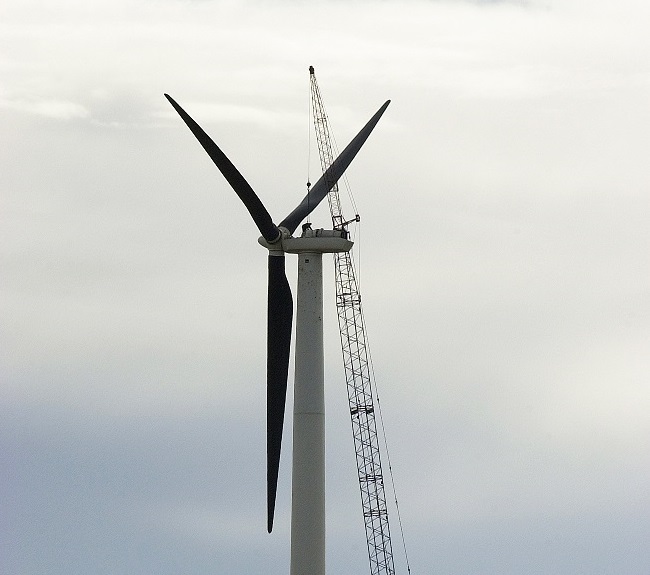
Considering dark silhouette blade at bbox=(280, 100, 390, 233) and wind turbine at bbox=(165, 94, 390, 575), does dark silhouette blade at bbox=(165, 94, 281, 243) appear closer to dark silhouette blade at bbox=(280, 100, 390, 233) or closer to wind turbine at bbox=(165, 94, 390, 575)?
wind turbine at bbox=(165, 94, 390, 575)

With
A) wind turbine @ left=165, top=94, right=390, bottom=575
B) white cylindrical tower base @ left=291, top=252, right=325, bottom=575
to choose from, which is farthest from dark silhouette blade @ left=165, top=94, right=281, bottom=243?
white cylindrical tower base @ left=291, top=252, right=325, bottom=575

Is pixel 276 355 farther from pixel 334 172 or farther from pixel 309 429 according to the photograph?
pixel 334 172

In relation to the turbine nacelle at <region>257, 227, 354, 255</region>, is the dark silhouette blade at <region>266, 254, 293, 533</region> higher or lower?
lower

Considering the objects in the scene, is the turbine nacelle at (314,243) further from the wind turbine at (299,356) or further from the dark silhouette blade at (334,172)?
the dark silhouette blade at (334,172)

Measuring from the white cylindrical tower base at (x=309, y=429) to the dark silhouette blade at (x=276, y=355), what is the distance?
6.04ft

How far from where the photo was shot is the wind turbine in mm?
99875

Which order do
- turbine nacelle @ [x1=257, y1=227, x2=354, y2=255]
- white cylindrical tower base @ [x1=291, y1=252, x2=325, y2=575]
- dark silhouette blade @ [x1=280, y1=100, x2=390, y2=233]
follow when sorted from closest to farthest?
white cylindrical tower base @ [x1=291, y1=252, x2=325, y2=575] < turbine nacelle @ [x1=257, y1=227, x2=354, y2=255] < dark silhouette blade @ [x1=280, y1=100, x2=390, y2=233]

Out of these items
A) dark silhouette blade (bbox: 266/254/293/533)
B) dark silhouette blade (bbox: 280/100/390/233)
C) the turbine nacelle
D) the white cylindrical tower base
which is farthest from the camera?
dark silhouette blade (bbox: 280/100/390/233)

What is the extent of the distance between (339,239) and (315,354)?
713 centimetres

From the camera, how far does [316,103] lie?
12875 centimetres

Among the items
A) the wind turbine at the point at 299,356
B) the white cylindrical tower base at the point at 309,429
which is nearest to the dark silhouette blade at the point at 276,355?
the wind turbine at the point at 299,356

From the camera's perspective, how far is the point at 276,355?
10619 centimetres

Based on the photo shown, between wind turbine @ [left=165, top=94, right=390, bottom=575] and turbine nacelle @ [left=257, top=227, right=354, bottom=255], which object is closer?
wind turbine @ [left=165, top=94, right=390, bottom=575]

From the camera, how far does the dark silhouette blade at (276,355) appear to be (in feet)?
346
